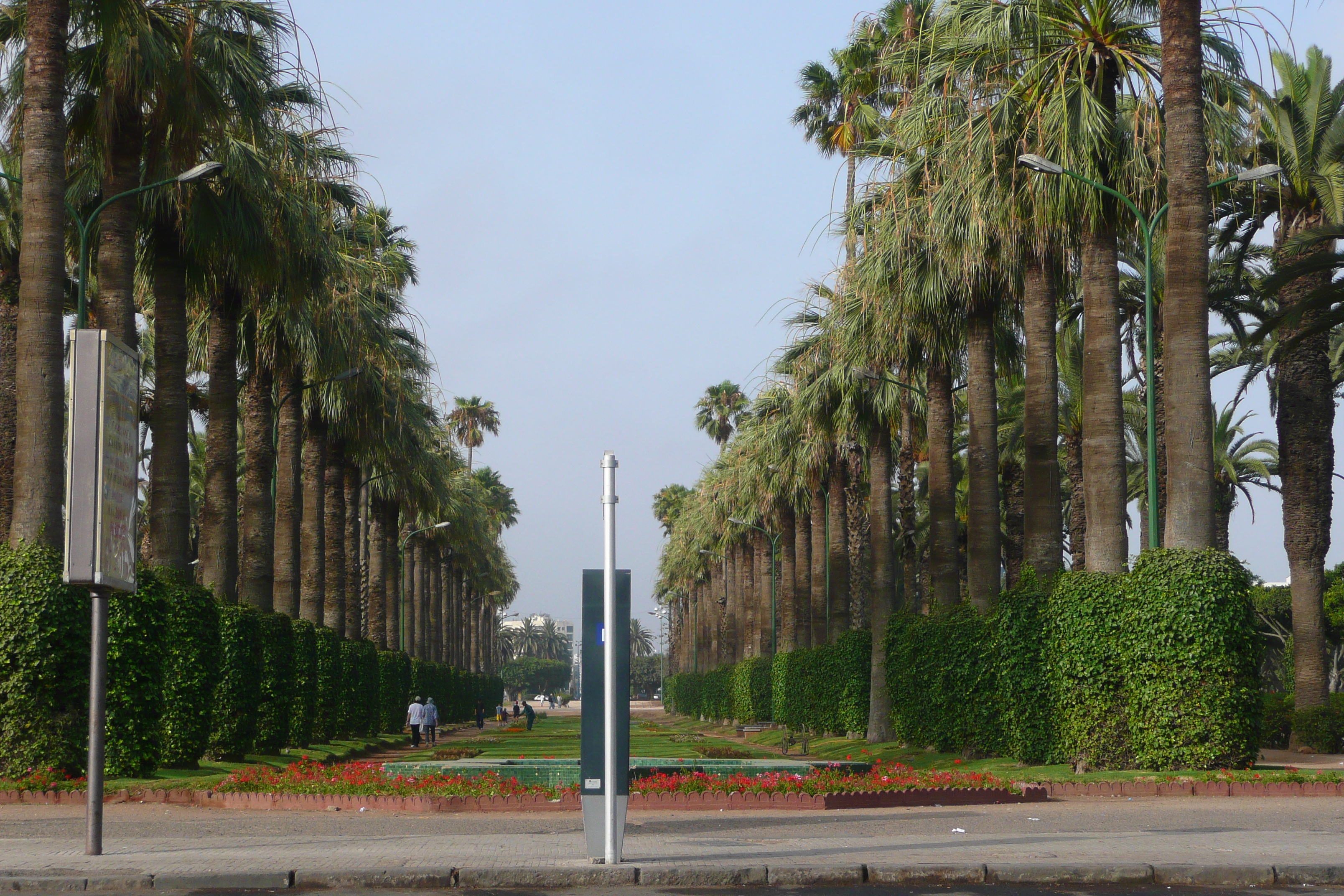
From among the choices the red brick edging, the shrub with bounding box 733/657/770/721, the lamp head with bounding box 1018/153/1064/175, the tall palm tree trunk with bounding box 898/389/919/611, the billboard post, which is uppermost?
the lamp head with bounding box 1018/153/1064/175

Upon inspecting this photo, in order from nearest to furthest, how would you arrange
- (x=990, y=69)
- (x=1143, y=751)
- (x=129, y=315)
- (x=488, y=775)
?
(x=488, y=775) → (x=1143, y=751) → (x=129, y=315) → (x=990, y=69)

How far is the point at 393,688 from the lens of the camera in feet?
167

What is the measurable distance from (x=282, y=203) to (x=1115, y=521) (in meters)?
16.1

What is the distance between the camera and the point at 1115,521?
23125 mm

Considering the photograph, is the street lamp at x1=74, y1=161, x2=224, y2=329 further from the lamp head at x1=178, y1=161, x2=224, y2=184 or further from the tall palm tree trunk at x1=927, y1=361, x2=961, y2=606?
the tall palm tree trunk at x1=927, y1=361, x2=961, y2=606

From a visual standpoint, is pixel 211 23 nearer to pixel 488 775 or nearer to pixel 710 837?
pixel 488 775

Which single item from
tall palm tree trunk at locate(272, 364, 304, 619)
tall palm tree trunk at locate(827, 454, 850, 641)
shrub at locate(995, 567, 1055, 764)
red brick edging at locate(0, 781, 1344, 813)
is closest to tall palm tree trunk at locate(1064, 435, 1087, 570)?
tall palm tree trunk at locate(827, 454, 850, 641)

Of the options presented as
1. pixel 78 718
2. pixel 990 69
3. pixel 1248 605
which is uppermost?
pixel 990 69

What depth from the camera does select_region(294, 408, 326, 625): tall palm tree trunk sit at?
39.5 metres

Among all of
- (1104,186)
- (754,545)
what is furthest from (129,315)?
(754,545)

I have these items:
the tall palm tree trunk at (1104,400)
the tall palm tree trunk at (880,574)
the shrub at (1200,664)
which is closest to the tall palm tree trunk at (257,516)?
the tall palm tree trunk at (880,574)

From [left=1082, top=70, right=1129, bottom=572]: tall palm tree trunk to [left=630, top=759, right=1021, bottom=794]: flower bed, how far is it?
16.5 feet

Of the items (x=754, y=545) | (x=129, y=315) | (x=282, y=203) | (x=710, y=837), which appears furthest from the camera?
(x=754, y=545)

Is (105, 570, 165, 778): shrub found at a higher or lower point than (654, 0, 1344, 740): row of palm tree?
lower
